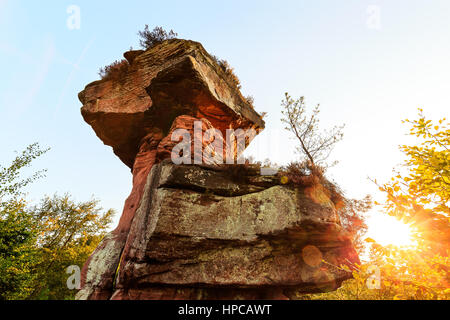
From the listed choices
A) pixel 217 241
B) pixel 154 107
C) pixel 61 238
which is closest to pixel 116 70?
pixel 154 107

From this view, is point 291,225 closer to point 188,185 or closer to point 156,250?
point 188,185

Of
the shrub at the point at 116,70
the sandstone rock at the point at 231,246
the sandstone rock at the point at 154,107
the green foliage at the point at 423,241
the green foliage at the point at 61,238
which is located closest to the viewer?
the green foliage at the point at 423,241

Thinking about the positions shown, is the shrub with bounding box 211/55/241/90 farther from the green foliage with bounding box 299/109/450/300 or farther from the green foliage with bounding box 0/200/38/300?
the green foliage with bounding box 0/200/38/300

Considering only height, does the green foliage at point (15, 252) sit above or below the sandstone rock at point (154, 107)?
below

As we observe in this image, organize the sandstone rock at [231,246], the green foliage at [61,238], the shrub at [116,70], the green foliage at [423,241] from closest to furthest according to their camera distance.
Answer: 1. the green foliage at [423,241]
2. the sandstone rock at [231,246]
3. the shrub at [116,70]
4. the green foliage at [61,238]

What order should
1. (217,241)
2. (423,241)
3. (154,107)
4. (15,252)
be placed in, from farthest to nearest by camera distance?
1. (15,252)
2. (154,107)
3. (217,241)
4. (423,241)

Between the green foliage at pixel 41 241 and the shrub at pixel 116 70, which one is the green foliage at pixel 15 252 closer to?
the green foliage at pixel 41 241

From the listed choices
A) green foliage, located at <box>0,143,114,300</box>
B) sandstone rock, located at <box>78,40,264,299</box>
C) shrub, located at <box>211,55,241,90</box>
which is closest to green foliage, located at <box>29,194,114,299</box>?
green foliage, located at <box>0,143,114,300</box>

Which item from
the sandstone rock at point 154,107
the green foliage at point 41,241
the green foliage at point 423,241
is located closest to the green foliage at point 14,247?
the green foliage at point 41,241

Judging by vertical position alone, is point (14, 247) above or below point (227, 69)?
below

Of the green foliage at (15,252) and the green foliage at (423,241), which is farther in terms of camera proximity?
the green foliage at (15,252)

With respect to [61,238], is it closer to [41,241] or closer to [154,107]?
[41,241]
